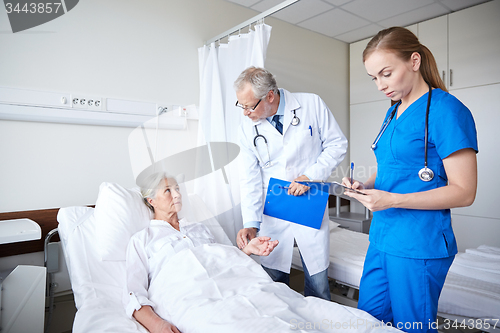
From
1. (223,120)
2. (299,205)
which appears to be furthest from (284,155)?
(223,120)

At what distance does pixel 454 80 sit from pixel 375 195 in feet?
8.99

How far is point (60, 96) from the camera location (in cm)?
198

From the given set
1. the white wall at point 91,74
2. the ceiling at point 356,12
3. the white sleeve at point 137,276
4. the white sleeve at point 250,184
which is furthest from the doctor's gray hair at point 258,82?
the ceiling at point 356,12

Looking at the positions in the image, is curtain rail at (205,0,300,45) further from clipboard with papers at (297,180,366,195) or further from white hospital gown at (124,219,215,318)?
white hospital gown at (124,219,215,318)

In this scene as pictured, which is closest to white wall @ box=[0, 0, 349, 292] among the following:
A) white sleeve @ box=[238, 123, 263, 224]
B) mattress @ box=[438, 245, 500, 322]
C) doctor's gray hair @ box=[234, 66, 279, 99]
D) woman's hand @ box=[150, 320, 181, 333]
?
white sleeve @ box=[238, 123, 263, 224]

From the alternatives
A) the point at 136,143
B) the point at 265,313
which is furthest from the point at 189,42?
the point at 265,313

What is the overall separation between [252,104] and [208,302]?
0.91 meters

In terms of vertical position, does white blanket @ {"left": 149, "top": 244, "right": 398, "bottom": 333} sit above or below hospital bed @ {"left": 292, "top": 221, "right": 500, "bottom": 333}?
above

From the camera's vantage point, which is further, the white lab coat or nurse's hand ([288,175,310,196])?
the white lab coat

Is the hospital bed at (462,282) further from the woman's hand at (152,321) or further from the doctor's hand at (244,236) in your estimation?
the woman's hand at (152,321)

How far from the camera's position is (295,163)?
5.55 ft

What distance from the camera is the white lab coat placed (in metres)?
1.64

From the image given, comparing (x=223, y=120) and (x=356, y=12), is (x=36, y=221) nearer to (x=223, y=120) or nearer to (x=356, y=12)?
(x=223, y=120)

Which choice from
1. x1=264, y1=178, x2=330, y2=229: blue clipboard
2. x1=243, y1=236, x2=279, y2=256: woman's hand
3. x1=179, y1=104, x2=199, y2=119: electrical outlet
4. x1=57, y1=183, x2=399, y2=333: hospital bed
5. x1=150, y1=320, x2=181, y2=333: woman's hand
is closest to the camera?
x1=57, y1=183, x2=399, y2=333: hospital bed
